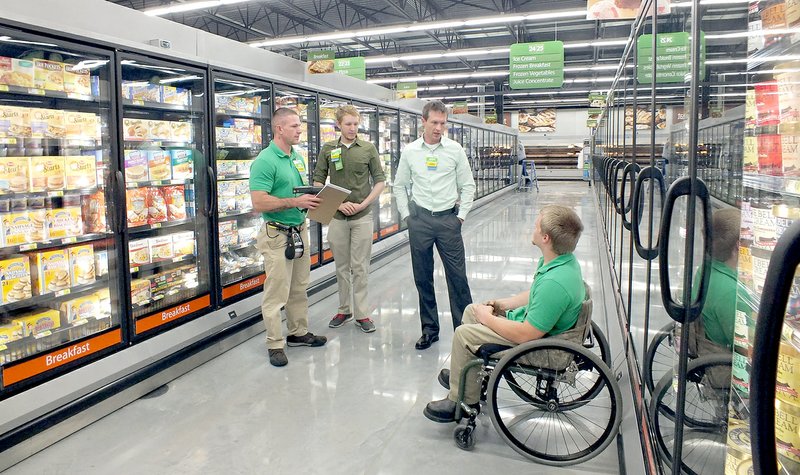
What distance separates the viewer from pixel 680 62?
69.1 inches

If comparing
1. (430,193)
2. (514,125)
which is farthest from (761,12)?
(514,125)

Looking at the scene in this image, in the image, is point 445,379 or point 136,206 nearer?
point 445,379

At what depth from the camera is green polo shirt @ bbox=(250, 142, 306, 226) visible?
3.98m

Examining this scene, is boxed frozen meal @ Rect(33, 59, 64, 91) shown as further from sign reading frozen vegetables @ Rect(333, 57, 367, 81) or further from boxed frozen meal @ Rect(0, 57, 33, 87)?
sign reading frozen vegetables @ Rect(333, 57, 367, 81)

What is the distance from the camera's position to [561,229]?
107 inches

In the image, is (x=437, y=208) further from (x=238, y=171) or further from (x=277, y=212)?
(x=238, y=171)

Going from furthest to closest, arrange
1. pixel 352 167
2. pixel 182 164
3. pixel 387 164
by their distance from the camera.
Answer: pixel 387 164 < pixel 352 167 < pixel 182 164

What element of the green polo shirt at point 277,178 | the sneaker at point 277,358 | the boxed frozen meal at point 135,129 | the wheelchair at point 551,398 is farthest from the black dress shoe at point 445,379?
the boxed frozen meal at point 135,129

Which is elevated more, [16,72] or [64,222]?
[16,72]

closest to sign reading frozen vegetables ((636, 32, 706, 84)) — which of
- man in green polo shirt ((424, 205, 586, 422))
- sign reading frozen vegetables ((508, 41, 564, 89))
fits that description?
man in green polo shirt ((424, 205, 586, 422))

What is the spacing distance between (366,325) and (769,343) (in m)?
4.32

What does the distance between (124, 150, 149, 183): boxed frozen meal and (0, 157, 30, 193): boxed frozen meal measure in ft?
2.48

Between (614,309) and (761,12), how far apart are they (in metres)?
→ 3.85

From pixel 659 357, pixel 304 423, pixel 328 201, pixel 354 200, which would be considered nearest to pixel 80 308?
pixel 304 423
